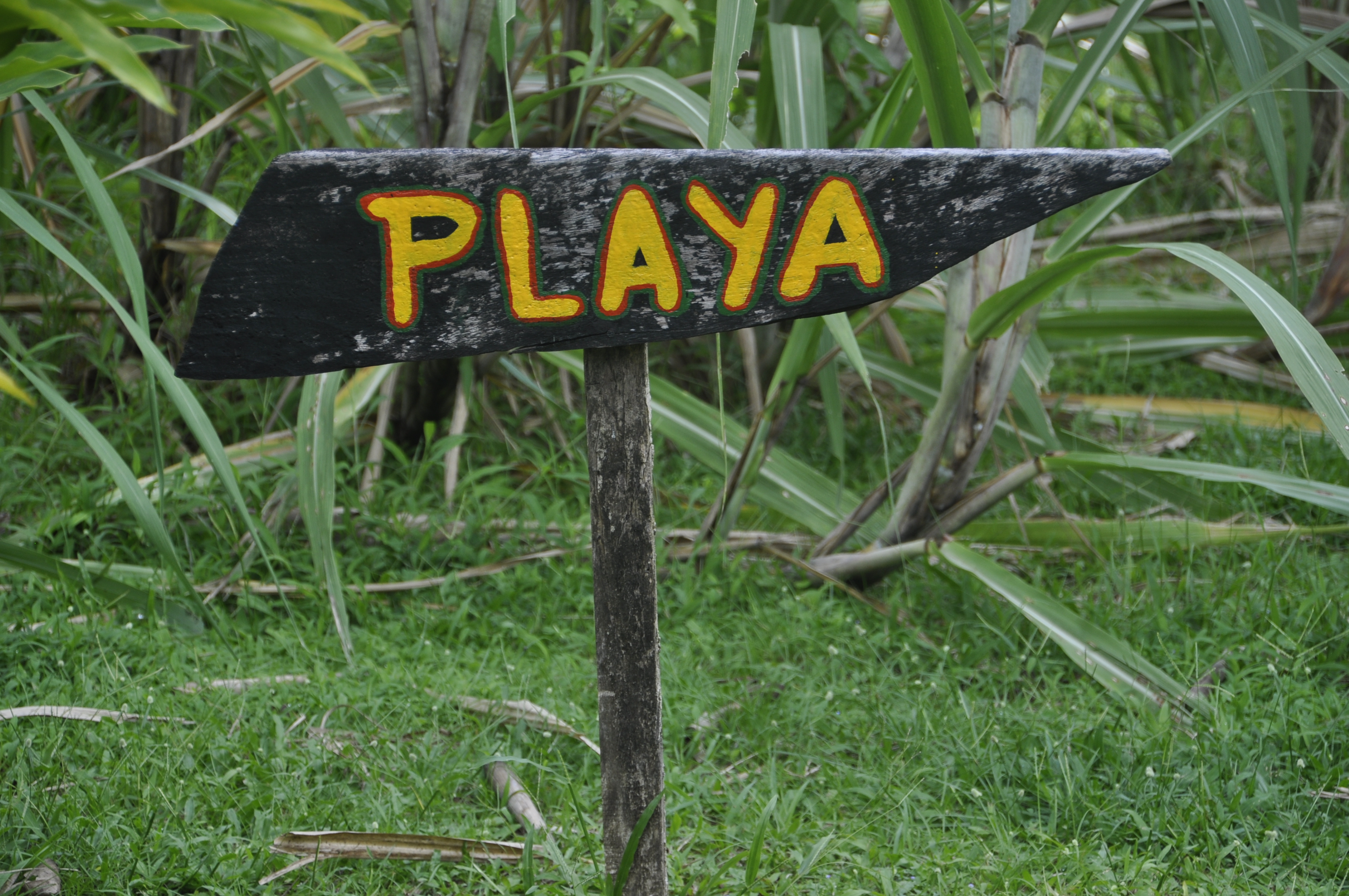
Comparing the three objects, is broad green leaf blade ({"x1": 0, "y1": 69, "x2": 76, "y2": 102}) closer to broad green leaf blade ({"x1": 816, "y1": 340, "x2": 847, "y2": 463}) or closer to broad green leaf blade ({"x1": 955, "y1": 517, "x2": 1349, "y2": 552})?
broad green leaf blade ({"x1": 816, "y1": 340, "x2": 847, "y2": 463})

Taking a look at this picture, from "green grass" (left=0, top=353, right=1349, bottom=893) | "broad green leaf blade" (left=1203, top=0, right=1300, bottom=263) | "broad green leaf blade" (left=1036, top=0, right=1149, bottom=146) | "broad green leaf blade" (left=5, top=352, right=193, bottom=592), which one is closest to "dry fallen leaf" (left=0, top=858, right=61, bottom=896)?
"green grass" (left=0, top=353, right=1349, bottom=893)

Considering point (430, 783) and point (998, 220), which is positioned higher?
point (998, 220)

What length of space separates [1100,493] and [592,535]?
1.40 metres

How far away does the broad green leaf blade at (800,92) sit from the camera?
4.92 feet

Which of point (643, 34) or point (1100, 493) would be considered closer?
point (643, 34)

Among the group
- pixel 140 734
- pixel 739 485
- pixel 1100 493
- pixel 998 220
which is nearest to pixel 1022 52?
pixel 998 220

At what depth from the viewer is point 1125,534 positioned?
178 centimetres

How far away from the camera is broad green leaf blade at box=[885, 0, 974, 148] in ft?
4.20

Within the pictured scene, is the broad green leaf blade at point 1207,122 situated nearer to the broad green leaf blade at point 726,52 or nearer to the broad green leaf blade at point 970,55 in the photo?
the broad green leaf blade at point 970,55

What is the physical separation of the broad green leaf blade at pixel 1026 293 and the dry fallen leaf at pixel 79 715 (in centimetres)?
116

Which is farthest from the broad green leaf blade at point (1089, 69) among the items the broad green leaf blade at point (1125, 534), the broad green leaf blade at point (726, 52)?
the broad green leaf blade at point (1125, 534)

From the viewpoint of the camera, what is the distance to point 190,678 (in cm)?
147

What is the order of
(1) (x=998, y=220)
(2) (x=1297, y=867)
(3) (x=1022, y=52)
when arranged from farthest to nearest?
(3) (x=1022, y=52) < (2) (x=1297, y=867) < (1) (x=998, y=220)

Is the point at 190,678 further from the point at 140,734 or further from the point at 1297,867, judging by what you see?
the point at 1297,867
